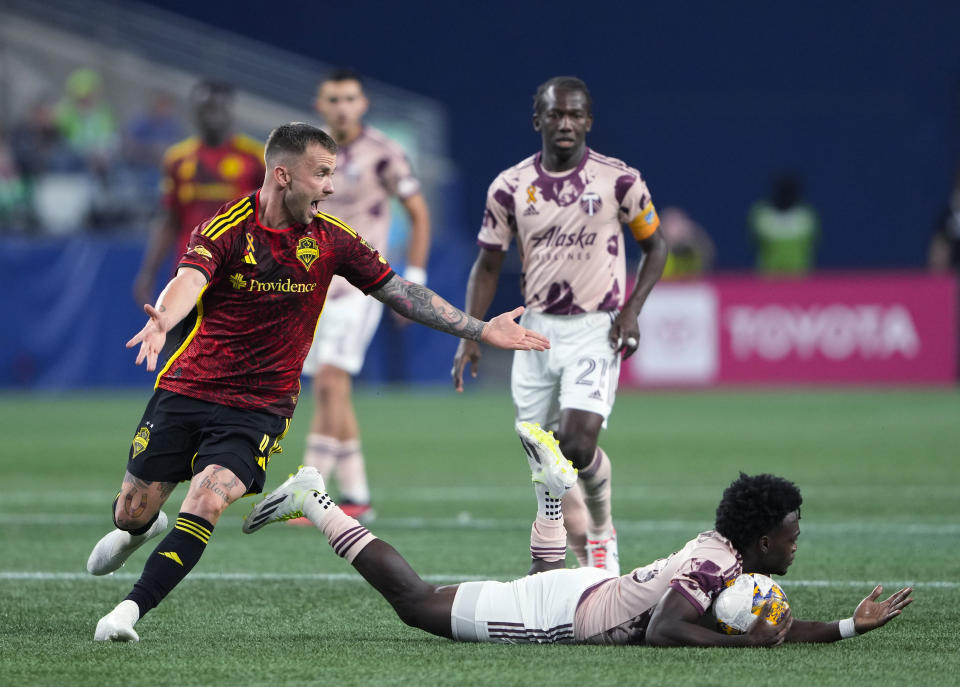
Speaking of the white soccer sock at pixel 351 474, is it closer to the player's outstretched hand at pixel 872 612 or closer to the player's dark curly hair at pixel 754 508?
the player's dark curly hair at pixel 754 508

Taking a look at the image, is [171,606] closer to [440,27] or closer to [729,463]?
[729,463]

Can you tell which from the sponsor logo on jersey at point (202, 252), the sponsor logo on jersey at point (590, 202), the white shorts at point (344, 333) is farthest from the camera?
the white shorts at point (344, 333)

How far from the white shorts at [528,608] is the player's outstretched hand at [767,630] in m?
0.55

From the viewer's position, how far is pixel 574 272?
7348 mm

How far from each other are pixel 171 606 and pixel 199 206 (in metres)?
4.50

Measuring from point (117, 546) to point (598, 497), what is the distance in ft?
7.32

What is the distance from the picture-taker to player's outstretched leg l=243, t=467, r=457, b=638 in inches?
218

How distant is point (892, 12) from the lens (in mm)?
28500

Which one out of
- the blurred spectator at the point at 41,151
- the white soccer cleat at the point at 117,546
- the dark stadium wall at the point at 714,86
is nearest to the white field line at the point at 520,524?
the white soccer cleat at the point at 117,546

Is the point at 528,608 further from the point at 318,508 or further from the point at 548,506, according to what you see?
the point at 318,508

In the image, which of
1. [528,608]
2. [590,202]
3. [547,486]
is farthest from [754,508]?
[590,202]

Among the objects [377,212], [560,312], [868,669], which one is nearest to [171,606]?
[560,312]

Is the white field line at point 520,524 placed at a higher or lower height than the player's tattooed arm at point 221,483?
higher

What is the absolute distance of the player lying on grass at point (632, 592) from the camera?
5207 millimetres
